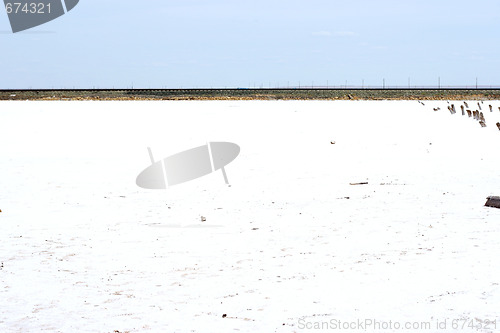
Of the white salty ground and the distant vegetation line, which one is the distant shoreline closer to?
the distant vegetation line

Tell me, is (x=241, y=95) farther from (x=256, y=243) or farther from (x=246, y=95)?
(x=256, y=243)

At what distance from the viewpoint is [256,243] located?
8.17 meters

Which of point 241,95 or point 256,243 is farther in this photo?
point 241,95

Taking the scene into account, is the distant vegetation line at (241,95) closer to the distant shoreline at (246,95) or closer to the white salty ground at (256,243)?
the distant shoreline at (246,95)

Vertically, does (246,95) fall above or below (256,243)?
below

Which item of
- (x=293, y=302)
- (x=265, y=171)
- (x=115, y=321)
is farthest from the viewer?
(x=265, y=171)

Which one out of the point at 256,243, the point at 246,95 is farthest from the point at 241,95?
the point at 256,243

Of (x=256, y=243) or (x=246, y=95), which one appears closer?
(x=256, y=243)

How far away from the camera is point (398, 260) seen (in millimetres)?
7043

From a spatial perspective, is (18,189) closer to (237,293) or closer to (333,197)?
(333,197)

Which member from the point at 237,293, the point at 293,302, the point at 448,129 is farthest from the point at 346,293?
the point at 448,129

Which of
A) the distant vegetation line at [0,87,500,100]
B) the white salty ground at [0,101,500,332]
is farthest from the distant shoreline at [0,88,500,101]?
the white salty ground at [0,101,500,332]

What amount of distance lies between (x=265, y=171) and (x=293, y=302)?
8.96 m

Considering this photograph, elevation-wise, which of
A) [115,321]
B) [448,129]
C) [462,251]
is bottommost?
[448,129]
